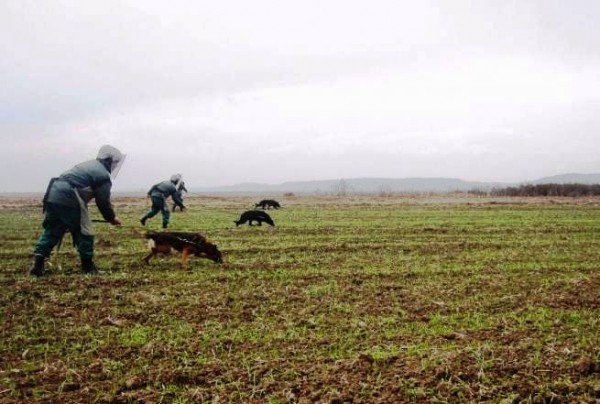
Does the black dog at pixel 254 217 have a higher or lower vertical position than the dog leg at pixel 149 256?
higher

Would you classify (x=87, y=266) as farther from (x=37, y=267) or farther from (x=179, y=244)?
(x=179, y=244)

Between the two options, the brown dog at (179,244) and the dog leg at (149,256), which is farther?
the dog leg at (149,256)

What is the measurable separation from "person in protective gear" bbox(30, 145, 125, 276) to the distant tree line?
2166 inches

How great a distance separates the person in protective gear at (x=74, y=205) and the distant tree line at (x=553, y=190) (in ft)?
180

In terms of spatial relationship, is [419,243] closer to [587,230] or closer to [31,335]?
[587,230]

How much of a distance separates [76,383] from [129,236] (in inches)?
458

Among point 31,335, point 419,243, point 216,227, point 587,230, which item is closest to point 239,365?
point 31,335

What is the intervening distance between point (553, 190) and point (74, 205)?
56554mm

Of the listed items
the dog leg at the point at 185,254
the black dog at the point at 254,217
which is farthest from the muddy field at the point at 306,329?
the black dog at the point at 254,217

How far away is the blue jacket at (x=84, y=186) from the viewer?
8.81m

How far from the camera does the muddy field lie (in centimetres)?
429

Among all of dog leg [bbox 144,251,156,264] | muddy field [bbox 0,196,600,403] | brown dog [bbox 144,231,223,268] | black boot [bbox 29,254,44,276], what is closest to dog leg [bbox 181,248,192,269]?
brown dog [bbox 144,231,223,268]

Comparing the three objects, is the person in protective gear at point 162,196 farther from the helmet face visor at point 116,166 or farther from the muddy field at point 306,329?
the helmet face visor at point 116,166

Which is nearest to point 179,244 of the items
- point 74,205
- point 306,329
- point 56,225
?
point 74,205
